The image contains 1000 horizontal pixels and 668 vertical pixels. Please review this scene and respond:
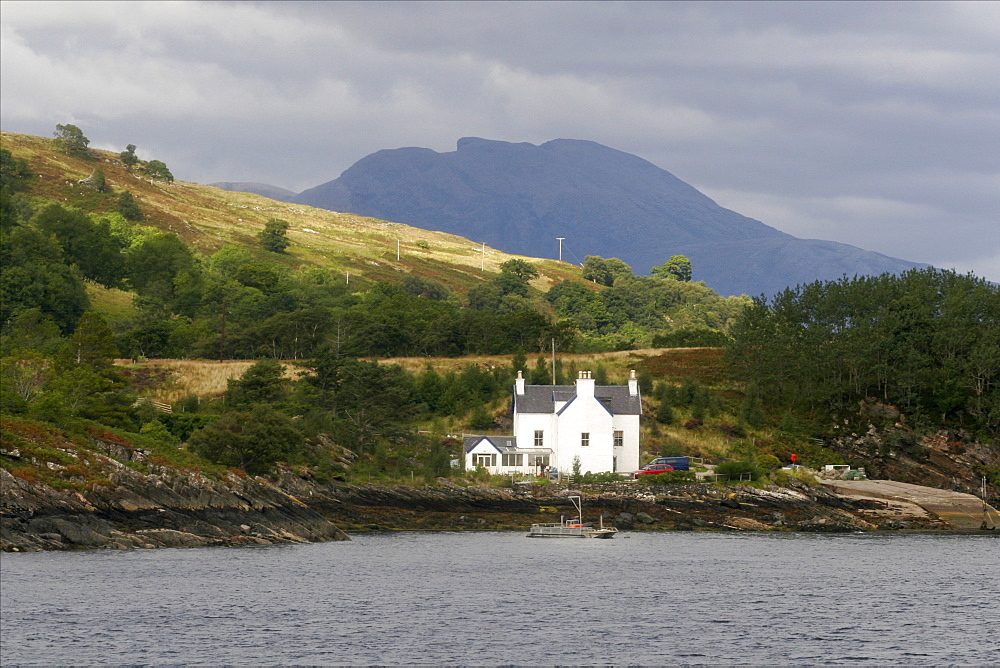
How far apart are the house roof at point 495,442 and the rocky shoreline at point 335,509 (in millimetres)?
6018

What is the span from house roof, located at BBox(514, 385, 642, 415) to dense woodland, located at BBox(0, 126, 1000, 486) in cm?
525

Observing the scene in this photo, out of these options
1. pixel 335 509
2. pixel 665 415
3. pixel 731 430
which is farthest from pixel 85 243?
pixel 731 430

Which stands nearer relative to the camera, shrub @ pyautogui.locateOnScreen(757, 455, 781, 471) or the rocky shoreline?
the rocky shoreline

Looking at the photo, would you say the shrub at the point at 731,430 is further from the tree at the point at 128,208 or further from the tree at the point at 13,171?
the tree at the point at 13,171

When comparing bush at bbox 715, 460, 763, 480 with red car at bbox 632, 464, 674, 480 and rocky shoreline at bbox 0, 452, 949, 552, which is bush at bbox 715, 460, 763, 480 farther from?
red car at bbox 632, 464, 674, 480

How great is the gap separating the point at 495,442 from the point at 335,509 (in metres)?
18.1

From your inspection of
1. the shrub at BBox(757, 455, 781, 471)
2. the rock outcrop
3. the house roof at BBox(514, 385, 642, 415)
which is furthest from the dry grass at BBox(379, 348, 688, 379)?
the rock outcrop

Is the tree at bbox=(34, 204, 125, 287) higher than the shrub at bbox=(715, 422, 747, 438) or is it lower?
higher

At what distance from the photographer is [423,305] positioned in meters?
133

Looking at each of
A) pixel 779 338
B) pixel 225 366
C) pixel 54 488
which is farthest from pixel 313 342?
pixel 54 488

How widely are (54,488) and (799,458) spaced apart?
183ft

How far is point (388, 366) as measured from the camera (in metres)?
98.9

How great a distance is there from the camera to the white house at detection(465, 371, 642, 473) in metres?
84.4

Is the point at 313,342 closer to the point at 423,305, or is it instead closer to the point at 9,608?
the point at 423,305
